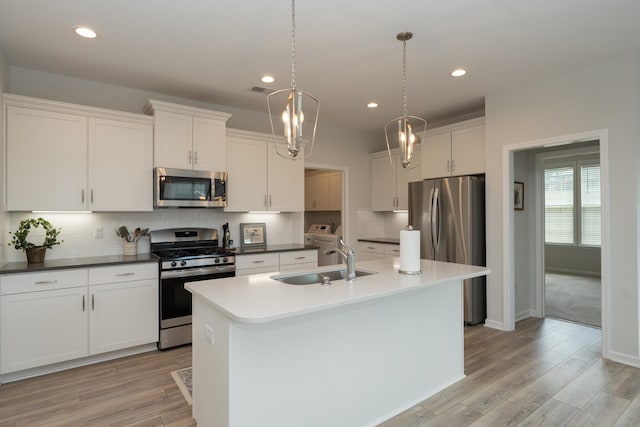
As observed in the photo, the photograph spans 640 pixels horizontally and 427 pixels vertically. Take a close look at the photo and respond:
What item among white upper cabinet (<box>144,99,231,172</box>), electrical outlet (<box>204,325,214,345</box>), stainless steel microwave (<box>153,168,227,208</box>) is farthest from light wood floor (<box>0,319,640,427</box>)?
white upper cabinet (<box>144,99,231,172</box>)

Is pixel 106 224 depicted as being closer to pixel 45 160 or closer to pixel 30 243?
pixel 30 243

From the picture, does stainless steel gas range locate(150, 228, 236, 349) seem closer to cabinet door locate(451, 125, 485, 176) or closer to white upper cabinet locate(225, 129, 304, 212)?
white upper cabinet locate(225, 129, 304, 212)

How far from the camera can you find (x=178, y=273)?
346 cm

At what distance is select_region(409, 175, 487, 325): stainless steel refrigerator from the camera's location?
13.6 feet

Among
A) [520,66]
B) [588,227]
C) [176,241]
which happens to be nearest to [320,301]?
[176,241]

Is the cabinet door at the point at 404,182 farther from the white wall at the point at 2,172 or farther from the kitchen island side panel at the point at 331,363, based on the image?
the white wall at the point at 2,172

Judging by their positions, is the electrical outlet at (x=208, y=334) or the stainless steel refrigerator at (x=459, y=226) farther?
the stainless steel refrigerator at (x=459, y=226)

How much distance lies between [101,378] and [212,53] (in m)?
2.83

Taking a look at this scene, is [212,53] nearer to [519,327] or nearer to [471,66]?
[471,66]

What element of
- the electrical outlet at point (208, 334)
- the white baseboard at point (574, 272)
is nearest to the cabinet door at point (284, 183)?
the electrical outlet at point (208, 334)

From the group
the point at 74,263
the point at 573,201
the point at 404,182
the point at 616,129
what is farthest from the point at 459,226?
the point at 573,201

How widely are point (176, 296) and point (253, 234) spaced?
1351mm

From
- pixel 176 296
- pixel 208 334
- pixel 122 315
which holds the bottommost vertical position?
pixel 122 315

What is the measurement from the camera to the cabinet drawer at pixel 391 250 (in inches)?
201
